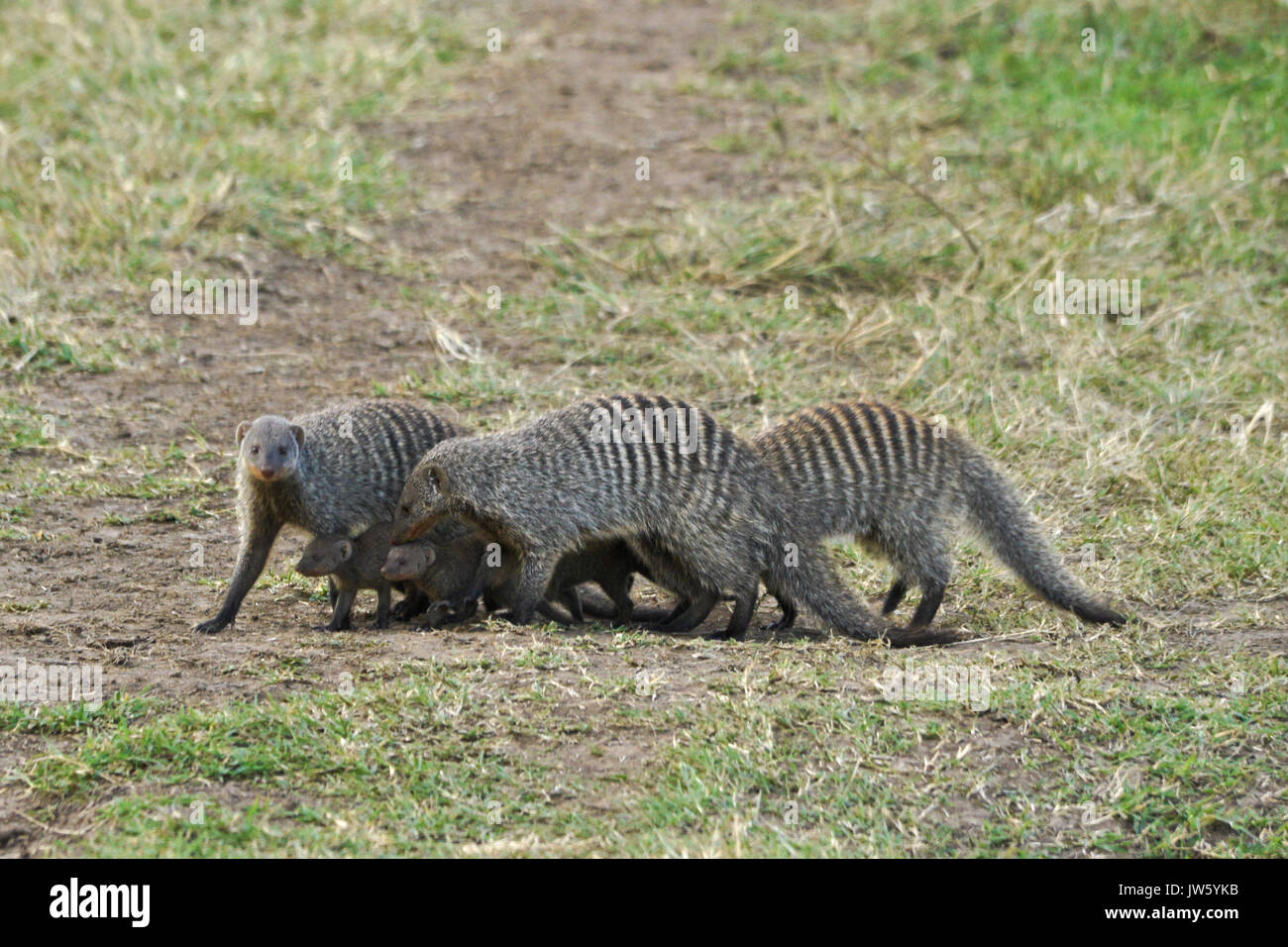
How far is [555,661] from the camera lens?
464cm

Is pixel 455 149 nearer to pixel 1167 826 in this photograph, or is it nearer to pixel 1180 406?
pixel 1180 406

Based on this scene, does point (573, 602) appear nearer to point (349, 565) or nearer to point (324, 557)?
point (349, 565)

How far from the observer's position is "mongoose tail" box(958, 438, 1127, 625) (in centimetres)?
540

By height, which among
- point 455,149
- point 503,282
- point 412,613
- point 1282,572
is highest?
point 455,149

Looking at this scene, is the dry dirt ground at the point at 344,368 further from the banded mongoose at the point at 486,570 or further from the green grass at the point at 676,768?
the banded mongoose at the point at 486,570

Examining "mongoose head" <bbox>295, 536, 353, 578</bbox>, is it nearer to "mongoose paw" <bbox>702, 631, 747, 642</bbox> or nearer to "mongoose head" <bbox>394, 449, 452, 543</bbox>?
"mongoose head" <bbox>394, 449, 452, 543</bbox>

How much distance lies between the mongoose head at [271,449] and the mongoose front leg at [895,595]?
219 centimetres

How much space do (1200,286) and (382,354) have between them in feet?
13.8

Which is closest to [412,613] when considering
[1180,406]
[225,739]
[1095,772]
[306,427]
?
[306,427]

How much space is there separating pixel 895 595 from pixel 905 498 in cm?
40

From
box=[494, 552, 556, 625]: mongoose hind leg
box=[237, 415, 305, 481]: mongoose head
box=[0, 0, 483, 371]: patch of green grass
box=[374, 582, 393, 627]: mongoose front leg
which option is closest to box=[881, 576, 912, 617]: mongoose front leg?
box=[494, 552, 556, 625]: mongoose hind leg

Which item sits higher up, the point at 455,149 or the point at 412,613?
the point at 455,149

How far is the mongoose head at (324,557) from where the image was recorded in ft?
17.2

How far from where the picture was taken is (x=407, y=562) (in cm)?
534
